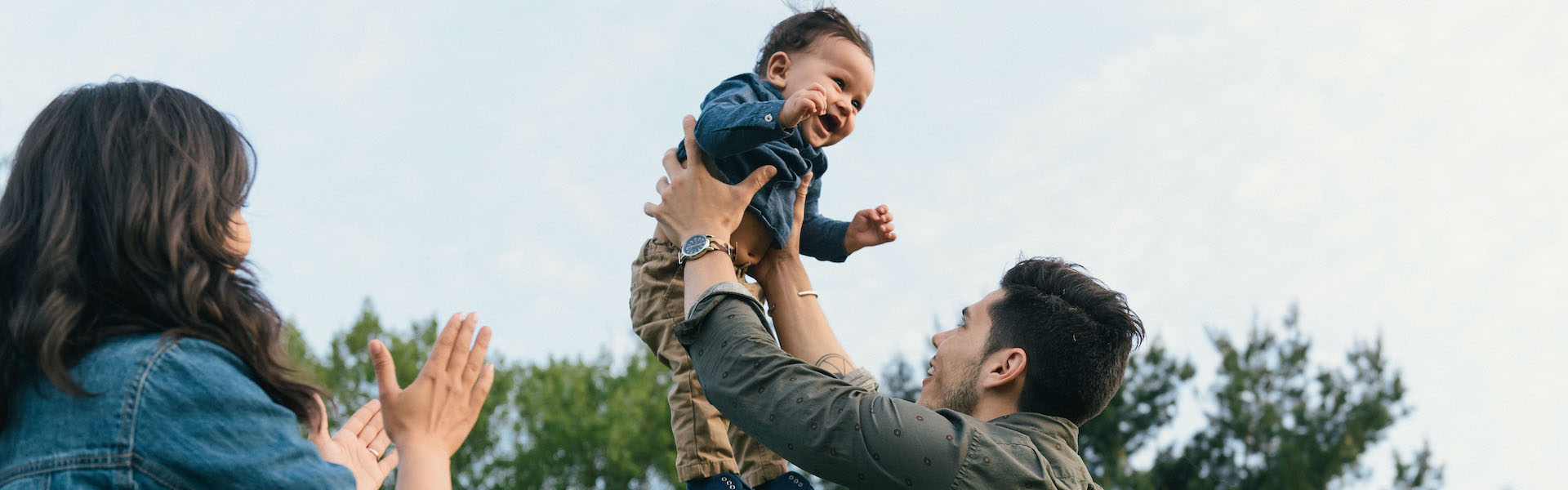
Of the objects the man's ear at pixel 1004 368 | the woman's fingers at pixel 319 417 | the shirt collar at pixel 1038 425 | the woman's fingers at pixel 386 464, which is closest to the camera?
the woman's fingers at pixel 319 417

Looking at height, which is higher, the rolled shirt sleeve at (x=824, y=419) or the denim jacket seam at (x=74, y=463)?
the rolled shirt sleeve at (x=824, y=419)

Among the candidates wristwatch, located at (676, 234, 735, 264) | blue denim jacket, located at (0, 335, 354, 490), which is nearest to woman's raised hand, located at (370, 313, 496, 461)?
blue denim jacket, located at (0, 335, 354, 490)

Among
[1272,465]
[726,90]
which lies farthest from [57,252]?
[1272,465]

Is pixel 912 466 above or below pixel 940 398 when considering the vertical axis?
below

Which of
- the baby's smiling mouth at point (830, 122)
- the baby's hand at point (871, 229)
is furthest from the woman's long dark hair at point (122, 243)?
the baby's hand at point (871, 229)

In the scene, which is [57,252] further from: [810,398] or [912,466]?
[912,466]

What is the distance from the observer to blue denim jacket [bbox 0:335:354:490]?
191cm

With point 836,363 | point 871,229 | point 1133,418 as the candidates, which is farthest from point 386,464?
point 1133,418

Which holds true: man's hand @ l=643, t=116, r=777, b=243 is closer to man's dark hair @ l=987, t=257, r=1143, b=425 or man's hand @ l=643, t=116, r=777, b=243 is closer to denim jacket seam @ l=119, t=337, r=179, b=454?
man's dark hair @ l=987, t=257, r=1143, b=425

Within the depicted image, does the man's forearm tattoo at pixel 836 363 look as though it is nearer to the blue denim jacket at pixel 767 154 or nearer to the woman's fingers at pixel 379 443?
the blue denim jacket at pixel 767 154

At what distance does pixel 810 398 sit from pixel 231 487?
1.40 meters

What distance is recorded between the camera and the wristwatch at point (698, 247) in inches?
133

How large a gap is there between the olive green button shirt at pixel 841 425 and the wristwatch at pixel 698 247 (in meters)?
0.23

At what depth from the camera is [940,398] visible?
11.8 feet
